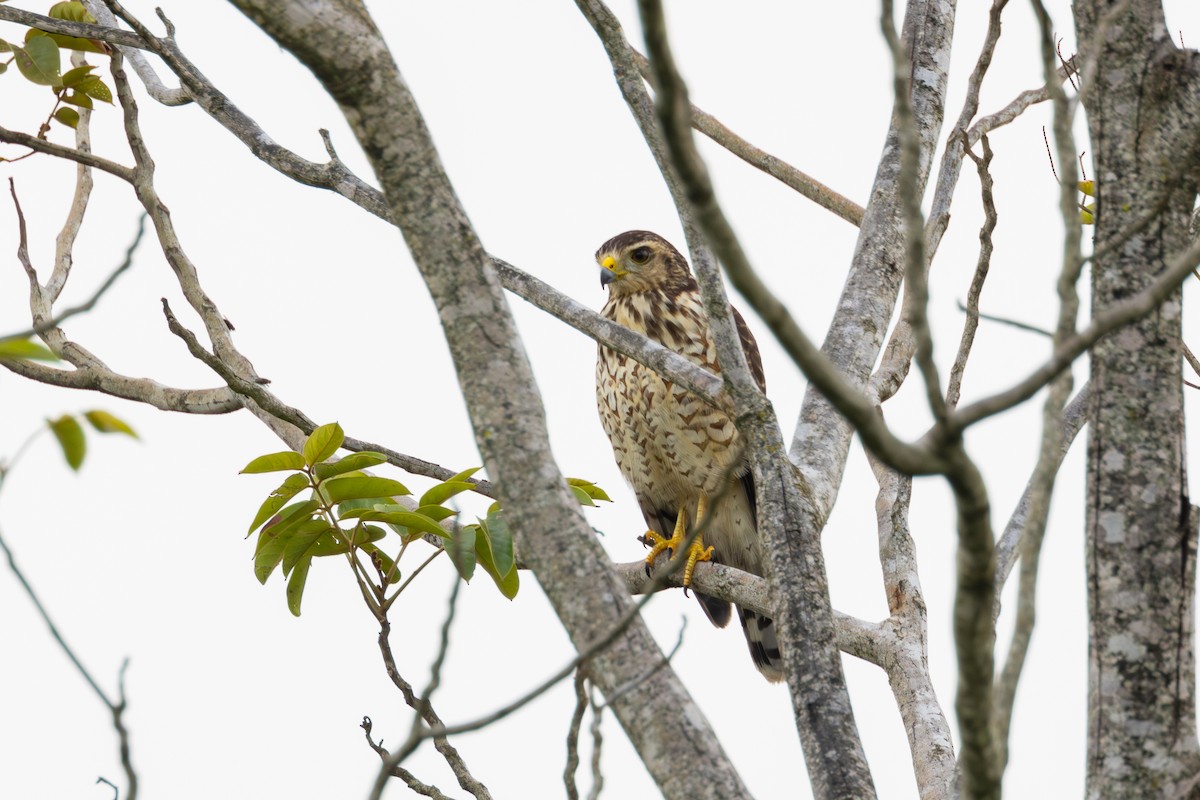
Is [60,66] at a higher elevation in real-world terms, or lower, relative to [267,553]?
higher

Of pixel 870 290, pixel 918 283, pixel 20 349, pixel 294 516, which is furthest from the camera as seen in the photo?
pixel 870 290

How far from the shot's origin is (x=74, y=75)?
3.54 metres

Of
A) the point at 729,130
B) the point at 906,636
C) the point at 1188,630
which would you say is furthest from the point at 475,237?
the point at 729,130

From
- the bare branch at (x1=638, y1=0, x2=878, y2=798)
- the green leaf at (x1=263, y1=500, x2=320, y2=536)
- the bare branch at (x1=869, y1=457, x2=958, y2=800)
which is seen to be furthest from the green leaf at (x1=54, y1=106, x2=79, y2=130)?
the bare branch at (x1=869, y1=457, x2=958, y2=800)

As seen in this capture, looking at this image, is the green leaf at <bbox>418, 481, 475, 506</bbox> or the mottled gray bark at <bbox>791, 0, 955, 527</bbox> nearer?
the green leaf at <bbox>418, 481, 475, 506</bbox>

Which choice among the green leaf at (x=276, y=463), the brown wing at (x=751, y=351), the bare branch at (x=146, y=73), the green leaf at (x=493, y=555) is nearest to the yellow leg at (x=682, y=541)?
the brown wing at (x=751, y=351)

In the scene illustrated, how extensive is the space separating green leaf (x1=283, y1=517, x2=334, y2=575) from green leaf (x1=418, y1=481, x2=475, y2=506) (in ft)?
0.83

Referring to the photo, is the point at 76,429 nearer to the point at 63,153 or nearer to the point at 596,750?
the point at 596,750

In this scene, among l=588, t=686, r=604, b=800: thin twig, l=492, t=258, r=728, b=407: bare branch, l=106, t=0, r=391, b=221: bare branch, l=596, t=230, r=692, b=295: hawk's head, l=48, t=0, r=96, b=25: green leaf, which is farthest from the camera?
l=596, t=230, r=692, b=295: hawk's head

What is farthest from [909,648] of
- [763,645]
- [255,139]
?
[763,645]

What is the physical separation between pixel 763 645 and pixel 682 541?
1793 mm

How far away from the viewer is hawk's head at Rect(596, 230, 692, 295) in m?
5.80

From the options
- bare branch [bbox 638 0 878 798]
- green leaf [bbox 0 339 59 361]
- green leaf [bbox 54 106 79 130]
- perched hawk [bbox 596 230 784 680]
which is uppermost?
perched hawk [bbox 596 230 784 680]

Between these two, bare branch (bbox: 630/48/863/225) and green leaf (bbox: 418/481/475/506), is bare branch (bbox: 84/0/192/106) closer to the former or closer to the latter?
green leaf (bbox: 418/481/475/506)
